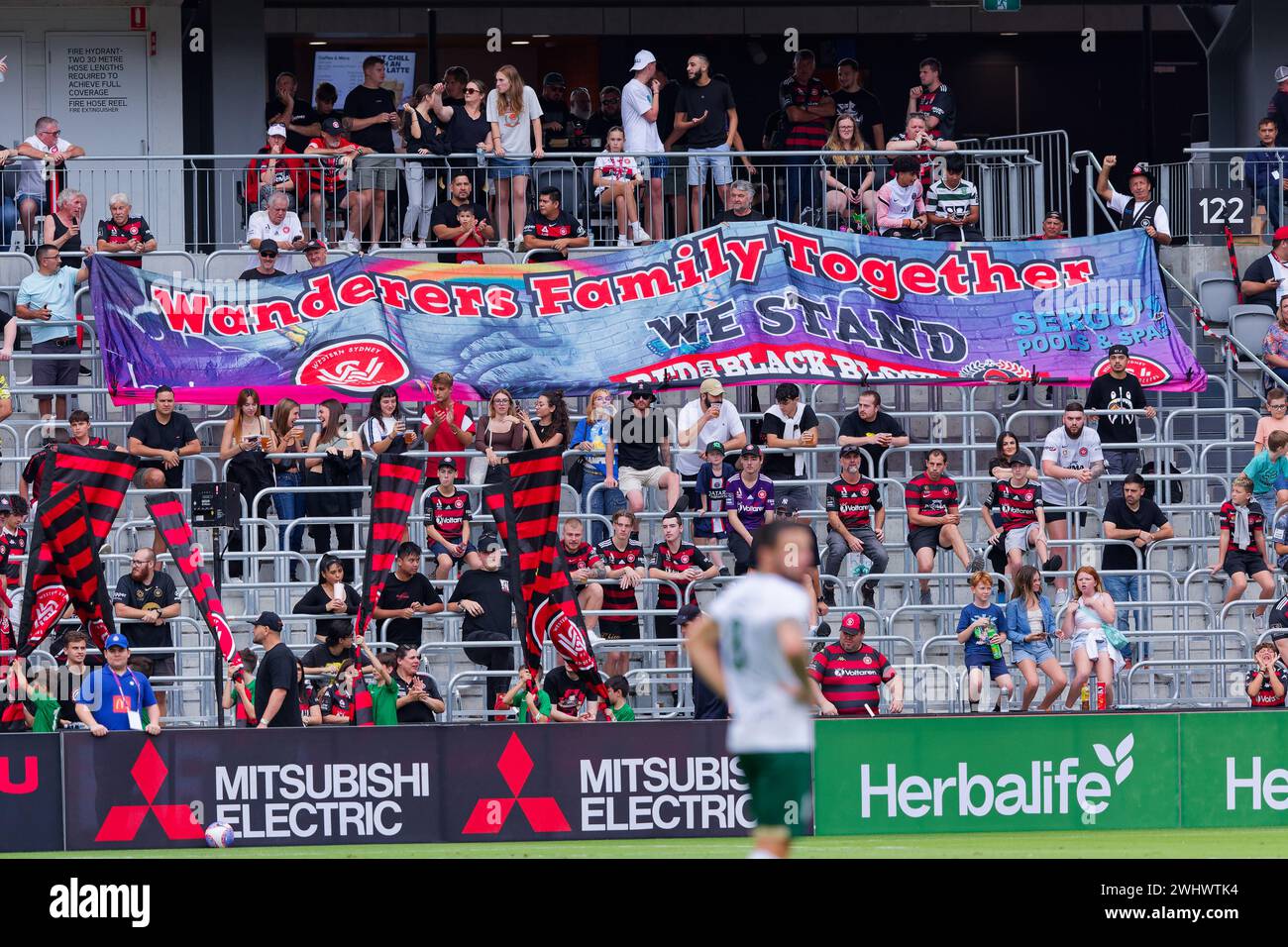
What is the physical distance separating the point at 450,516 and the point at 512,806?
3594mm

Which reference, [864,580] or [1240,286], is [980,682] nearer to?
[864,580]

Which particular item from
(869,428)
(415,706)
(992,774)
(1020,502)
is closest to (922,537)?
(1020,502)

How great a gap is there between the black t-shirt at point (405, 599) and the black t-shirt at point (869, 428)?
434 centimetres

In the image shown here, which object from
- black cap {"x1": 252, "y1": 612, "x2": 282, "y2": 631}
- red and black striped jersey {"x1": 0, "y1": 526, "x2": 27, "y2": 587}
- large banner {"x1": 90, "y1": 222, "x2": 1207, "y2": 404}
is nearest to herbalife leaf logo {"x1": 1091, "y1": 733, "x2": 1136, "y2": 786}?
large banner {"x1": 90, "y1": 222, "x2": 1207, "y2": 404}

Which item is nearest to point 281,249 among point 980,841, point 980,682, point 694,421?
point 694,421

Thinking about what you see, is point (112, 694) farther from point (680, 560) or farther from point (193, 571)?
point (680, 560)

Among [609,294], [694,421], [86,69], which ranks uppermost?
[86,69]

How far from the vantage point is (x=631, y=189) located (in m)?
22.1

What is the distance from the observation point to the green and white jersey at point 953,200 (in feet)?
Answer: 72.4

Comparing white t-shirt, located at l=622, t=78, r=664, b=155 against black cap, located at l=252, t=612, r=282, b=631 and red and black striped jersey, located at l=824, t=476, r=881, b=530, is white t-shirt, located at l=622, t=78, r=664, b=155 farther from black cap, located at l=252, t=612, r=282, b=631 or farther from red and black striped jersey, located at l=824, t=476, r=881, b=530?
black cap, located at l=252, t=612, r=282, b=631

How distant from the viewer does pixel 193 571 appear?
1602 centimetres

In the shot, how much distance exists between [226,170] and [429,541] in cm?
642

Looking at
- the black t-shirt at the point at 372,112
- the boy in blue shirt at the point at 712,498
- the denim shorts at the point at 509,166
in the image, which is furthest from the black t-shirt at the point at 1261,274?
the black t-shirt at the point at 372,112

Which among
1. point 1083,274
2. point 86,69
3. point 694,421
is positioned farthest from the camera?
point 86,69
